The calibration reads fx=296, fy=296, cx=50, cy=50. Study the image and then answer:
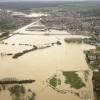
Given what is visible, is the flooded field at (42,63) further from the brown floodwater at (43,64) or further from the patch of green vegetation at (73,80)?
the patch of green vegetation at (73,80)

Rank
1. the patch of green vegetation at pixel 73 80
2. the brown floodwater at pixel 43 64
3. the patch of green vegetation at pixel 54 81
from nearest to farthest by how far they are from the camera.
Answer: the brown floodwater at pixel 43 64, the patch of green vegetation at pixel 73 80, the patch of green vegetation at pixel 54 81

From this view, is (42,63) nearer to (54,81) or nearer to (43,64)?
(43,64)

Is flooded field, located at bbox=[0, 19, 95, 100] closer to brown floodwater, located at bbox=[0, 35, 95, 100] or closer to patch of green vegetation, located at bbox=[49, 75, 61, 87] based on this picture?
brown floodwater, located at bbox=[0, 35, 95, 100]

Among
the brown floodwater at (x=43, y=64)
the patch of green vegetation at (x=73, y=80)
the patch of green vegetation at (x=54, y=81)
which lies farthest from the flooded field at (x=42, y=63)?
the patch of green vegetation at (x=73, y=80)

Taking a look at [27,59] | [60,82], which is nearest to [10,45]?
[27,59]

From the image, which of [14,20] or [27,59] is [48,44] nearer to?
[27,59]

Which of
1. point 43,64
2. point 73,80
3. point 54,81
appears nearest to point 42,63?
point 43,64
